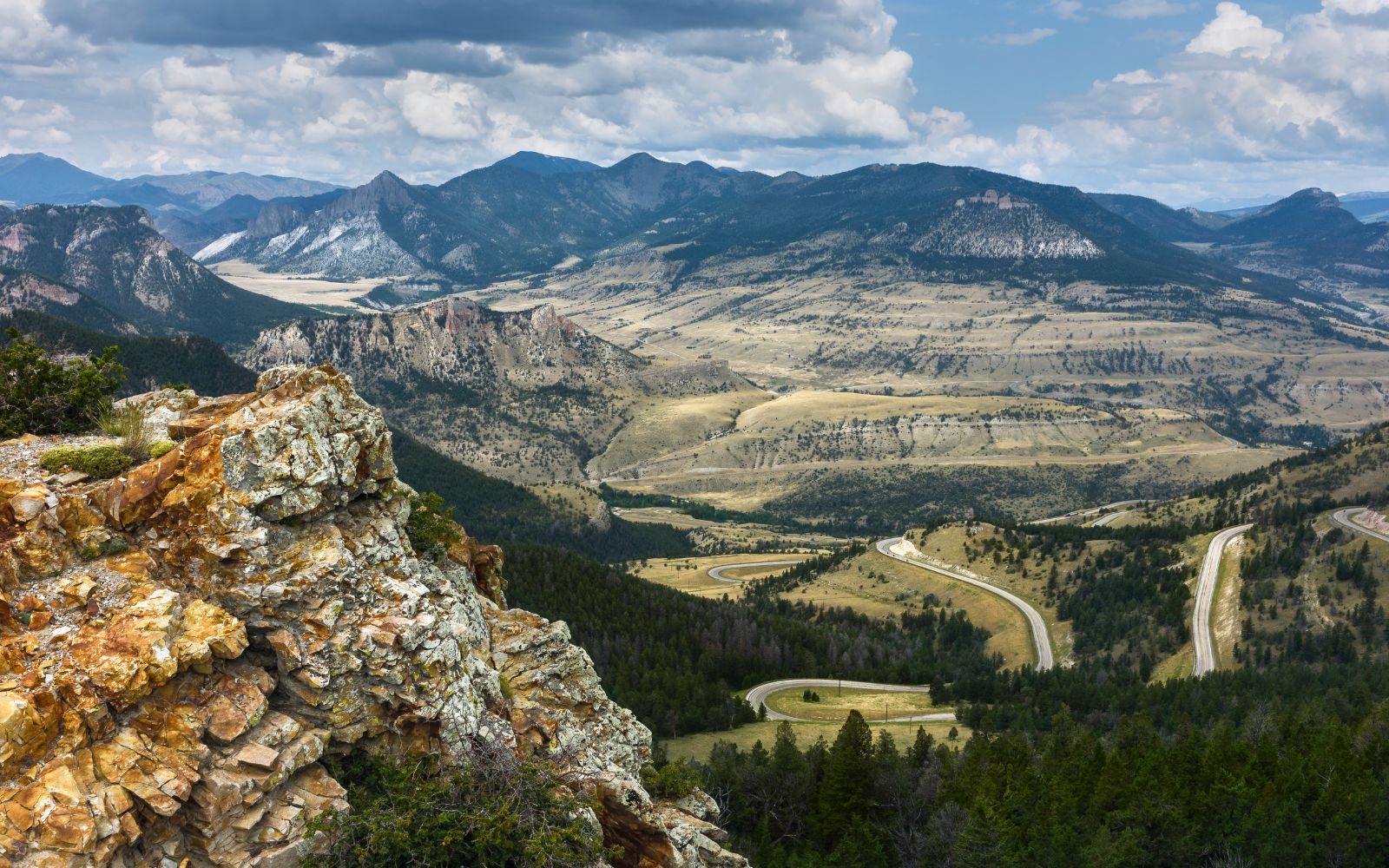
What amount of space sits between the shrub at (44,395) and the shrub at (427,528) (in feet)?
33.2

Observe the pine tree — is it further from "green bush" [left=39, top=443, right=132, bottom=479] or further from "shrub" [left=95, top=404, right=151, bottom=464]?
"green bush" [left=39, top=443, right=132, bottom=479]

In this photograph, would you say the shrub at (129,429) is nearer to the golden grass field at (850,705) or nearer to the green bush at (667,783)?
the green bush at (667,783)

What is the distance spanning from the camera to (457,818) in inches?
931

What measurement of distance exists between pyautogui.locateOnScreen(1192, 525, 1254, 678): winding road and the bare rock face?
115m

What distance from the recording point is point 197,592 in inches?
920

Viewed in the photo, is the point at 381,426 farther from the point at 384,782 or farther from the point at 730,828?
the point at 730,828

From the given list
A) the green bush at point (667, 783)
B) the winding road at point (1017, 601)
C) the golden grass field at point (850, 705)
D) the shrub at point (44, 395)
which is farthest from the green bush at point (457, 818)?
the winding road at point (1017, 601)

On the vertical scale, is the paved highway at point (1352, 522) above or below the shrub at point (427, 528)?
below

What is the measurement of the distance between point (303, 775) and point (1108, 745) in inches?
2778

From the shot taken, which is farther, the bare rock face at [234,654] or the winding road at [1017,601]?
the winding road at [1017,601]

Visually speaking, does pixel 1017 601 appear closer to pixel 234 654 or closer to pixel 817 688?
pixel 817 688

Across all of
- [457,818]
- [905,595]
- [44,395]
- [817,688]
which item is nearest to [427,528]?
[457,818]

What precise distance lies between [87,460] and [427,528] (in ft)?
33.3

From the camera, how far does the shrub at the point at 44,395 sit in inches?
1120
